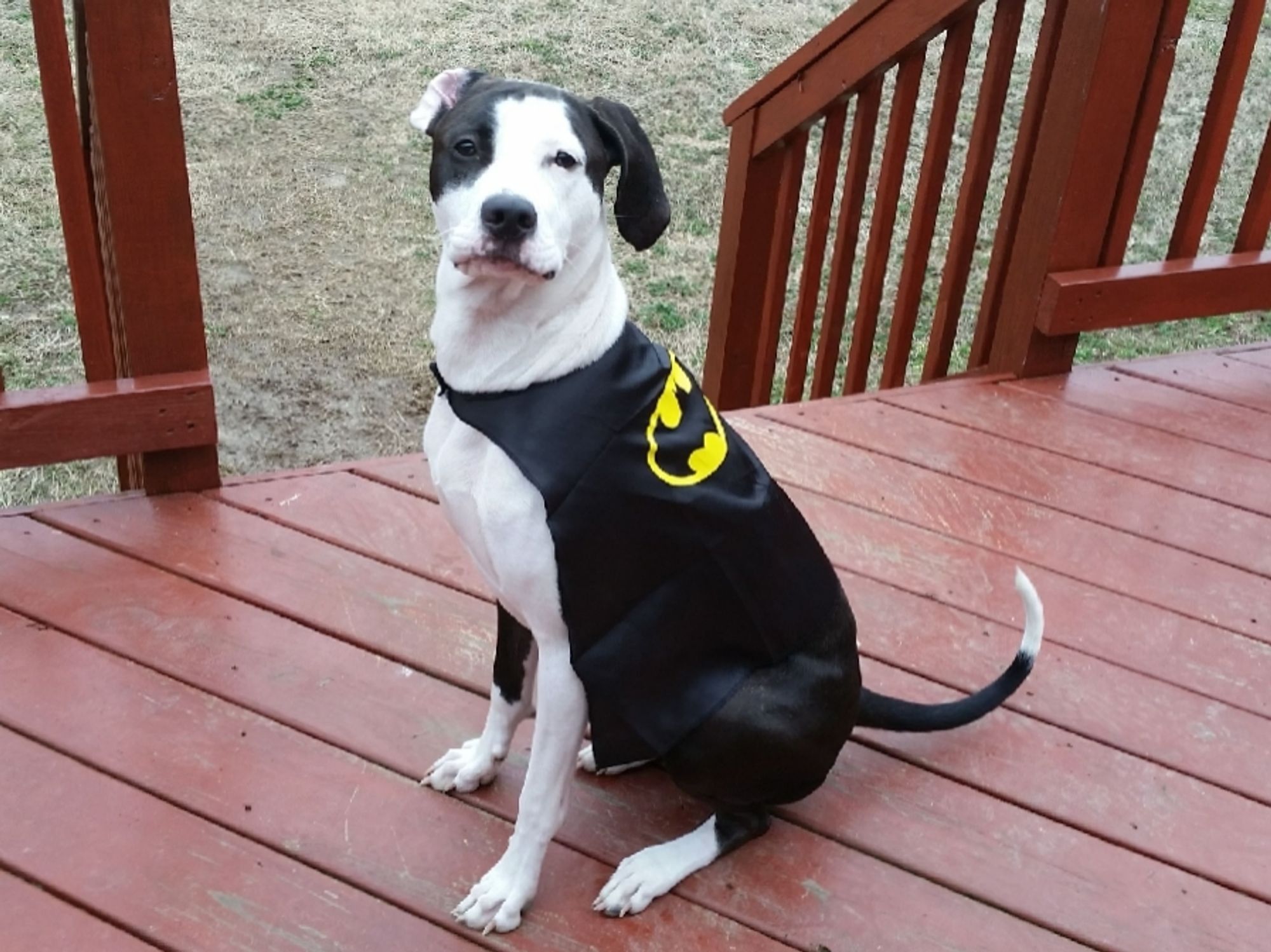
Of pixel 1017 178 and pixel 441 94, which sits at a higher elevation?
pixel 441 94

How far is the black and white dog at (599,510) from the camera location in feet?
5.50

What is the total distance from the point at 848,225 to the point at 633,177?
1900 mm

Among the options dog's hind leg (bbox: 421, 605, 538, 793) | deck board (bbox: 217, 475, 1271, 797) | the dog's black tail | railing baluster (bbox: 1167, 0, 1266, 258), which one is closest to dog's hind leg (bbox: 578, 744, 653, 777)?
dog's hind leg (bbox: 421, 605, 538, 793)

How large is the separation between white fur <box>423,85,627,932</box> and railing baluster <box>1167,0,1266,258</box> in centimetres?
210

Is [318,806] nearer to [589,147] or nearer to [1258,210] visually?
[589,147]

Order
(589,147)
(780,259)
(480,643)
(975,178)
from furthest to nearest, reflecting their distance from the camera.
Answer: (780,259), (975,178), (480,643), (589,147)

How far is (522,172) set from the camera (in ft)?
5.37

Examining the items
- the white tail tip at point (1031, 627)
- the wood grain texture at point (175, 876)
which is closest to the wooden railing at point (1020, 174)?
the white tail tip at point (1031, 627)

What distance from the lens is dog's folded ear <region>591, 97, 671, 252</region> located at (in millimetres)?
1760

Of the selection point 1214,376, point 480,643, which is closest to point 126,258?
point 480,643

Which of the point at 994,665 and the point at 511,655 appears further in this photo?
the point at 994,665

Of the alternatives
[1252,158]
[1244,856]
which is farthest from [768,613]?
[1252,158]

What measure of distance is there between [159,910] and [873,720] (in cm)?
111

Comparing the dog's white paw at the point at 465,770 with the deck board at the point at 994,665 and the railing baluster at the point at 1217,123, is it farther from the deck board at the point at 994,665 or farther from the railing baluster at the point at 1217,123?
the railing baluster at the point at 1217,123
